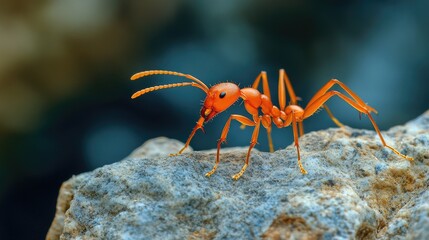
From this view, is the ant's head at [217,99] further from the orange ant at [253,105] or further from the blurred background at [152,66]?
the blurred background at [152,66]

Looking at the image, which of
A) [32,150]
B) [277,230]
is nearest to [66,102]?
[32,150]

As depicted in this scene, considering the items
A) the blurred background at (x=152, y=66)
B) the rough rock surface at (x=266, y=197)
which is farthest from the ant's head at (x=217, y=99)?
the blurred background at (x=152, y=66)

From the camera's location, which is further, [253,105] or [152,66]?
[152,66]

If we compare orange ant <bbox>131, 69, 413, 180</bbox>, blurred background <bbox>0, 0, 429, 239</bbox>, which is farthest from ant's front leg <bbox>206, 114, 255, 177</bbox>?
blurred background <bbox>0, 0, 429, 239</bbox>

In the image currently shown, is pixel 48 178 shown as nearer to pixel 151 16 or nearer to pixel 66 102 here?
pixel 66 102

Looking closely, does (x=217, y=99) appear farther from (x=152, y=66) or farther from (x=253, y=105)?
(x=152, y=66)

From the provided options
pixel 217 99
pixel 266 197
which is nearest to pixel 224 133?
pixel 217 99

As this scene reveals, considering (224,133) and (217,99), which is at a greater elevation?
(217,99)
